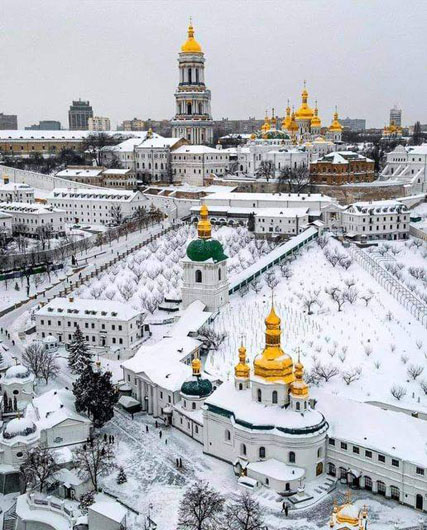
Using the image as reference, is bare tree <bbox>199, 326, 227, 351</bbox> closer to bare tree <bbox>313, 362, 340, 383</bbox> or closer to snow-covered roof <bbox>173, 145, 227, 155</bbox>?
bare tree <bbox>313, 362, 340, 383</bbox>

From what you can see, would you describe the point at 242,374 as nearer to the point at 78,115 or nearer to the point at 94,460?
the point at 94,460

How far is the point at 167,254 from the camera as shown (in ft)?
182

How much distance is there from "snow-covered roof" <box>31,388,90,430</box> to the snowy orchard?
13.4 meters

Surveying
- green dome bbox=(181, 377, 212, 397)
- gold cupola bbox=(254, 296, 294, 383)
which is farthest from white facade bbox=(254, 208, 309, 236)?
gold cupola bbox=(254, 296, 294, 383)

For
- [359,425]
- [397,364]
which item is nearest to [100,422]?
[359,425]

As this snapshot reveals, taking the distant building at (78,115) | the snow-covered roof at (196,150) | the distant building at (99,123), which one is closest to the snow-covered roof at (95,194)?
the snow-covered roof at (196,150)

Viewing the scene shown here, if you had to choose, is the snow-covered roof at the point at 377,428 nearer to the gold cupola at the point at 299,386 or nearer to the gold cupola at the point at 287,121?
the gold cupola at the point at 299,386

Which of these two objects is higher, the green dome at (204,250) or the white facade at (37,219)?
the green dome at (204,250)

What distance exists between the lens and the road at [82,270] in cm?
4062

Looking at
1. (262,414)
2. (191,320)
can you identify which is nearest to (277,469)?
(262,414)

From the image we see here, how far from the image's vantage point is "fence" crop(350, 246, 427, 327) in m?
40.2

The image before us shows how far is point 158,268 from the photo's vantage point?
52031 millimetres

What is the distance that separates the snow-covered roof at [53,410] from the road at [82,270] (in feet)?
16.5

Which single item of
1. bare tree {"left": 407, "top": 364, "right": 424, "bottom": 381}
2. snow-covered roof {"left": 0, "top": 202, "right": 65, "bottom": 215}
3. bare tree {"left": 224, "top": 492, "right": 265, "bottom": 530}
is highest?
snow-covered roof {"left": 0, "top": 202, "right": 65, "bottom": 215}
